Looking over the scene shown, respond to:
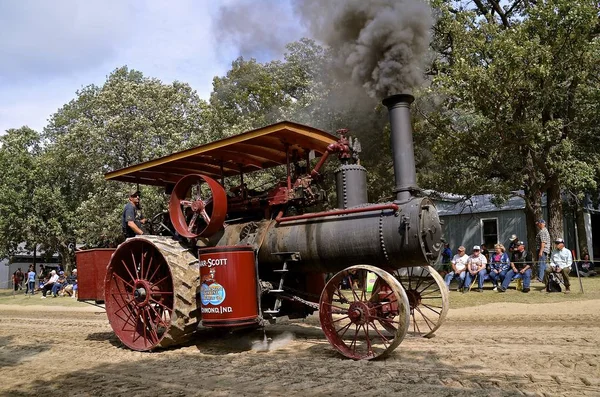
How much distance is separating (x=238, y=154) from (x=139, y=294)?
84.2 inches

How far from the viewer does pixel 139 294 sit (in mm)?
7047

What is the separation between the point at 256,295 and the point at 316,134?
1.97 meters

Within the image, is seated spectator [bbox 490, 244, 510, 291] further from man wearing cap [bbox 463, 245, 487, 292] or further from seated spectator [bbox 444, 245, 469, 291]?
seated spectator [bbox 444, 245, 469, 291]

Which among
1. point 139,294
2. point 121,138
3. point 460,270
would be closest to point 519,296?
point 460,270

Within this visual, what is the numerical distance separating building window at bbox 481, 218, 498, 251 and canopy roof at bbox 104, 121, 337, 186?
564 inches

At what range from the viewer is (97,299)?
772 cm

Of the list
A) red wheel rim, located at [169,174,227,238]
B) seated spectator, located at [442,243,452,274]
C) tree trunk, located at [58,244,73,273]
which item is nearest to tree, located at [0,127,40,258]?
tree trunk, located at [58,244,73,273]

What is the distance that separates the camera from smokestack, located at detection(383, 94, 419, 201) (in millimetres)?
5953

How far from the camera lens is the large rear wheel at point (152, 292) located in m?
6.52

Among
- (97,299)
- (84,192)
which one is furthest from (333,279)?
(84,192)

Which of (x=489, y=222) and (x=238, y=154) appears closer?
(x=238, y=154)

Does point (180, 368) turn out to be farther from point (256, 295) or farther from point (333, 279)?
point (333, 279)

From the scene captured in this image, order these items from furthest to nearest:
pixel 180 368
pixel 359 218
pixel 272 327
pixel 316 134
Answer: pixel 272 327
pixel 316 134
pixel 359 218
pixel 180 368

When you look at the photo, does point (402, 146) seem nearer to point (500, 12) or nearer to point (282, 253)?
point (282, 253)
